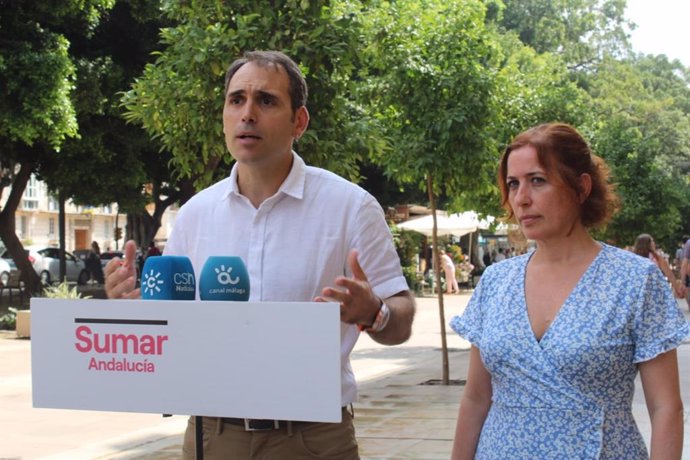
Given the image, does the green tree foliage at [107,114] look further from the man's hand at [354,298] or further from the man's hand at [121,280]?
the man's hand at [354,298]

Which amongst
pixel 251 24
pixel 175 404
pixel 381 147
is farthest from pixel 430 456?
pixel 175 404

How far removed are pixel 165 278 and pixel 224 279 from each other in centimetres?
15

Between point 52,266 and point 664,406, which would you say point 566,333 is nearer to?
point 664,406

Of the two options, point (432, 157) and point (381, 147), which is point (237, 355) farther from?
point (432, 157)

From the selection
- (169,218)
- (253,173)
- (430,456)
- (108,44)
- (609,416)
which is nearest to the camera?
(609,416)

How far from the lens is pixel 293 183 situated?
9.88 feet

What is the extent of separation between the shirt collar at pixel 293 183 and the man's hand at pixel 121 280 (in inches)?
15.4

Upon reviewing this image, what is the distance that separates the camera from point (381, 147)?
9.38 metres

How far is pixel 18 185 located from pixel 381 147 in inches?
722

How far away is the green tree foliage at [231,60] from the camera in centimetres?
835

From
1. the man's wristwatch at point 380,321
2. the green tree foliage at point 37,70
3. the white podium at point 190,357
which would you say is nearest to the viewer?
the white podium at point 190,357

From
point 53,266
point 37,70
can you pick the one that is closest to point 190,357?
point 37,70

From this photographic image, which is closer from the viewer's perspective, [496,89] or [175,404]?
[175,404]

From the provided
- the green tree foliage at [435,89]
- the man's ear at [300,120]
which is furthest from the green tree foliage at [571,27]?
the man's ear at [300,120]
